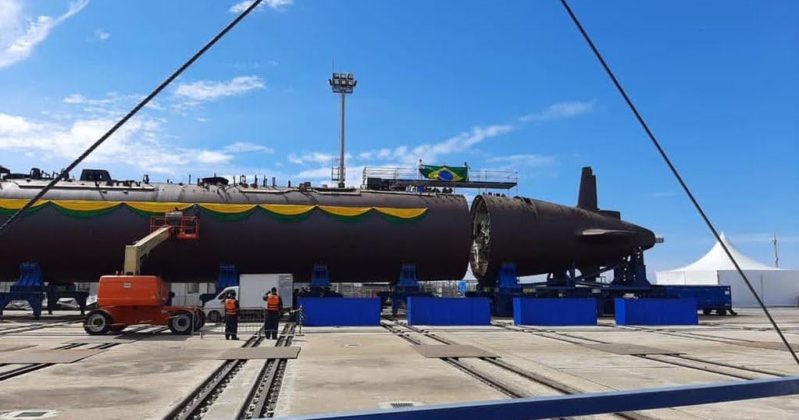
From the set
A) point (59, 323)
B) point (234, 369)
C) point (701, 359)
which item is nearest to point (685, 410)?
point (701, 359)

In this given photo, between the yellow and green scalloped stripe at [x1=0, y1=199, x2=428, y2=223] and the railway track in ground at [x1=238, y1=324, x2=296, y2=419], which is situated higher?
the yellow and green scalloped stripe at [x1=0, y1=199, x2=428, y2=223]

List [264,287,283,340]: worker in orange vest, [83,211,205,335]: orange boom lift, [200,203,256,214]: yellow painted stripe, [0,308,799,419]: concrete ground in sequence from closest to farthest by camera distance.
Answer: [0,308,799,419]: concrete ground
[264,287,283,340]: worker in orange vest
[83,211,205,335]: orange boom lift
[200,203,256,214]: yellow painted stripe

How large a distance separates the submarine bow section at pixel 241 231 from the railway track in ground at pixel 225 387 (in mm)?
16788

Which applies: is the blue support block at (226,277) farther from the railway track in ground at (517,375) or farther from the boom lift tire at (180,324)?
the railway track in ground at (517,375)

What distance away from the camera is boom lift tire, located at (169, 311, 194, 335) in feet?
69.4

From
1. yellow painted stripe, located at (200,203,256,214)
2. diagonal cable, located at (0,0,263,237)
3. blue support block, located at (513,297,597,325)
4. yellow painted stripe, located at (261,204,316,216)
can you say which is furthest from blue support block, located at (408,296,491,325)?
diagonal cable, located at (0,0,263,237)

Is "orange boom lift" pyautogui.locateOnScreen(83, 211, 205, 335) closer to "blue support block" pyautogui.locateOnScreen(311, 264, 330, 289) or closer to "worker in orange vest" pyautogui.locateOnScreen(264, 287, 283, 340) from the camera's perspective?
"worker in orange vest" pyautogui.locateOnScreen(264, 287, 283, 340)

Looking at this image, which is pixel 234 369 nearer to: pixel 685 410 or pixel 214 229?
pixel 685 410

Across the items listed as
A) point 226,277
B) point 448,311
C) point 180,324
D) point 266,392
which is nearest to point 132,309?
point 180,324

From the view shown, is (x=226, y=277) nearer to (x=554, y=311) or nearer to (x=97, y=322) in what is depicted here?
(x=97, y=322)

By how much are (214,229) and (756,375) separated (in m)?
24.1

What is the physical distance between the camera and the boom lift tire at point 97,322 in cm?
2044

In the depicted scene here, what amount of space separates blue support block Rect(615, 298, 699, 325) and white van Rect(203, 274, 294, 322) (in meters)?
15.6

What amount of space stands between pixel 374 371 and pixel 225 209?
770 inches
